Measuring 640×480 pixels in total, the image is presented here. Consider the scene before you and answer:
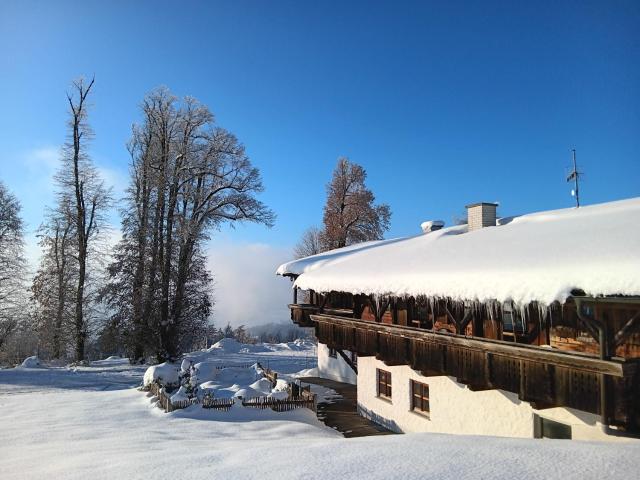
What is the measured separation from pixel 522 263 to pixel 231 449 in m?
5.75

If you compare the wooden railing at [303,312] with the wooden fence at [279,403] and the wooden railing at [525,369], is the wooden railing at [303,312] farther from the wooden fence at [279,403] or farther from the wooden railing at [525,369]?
the wooden railing at [525,369]

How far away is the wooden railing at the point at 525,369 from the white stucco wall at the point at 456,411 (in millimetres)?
1002

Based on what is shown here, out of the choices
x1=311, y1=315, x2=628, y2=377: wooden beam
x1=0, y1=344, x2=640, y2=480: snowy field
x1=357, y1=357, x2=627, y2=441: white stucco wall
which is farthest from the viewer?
x1=357, y1=357, x2=627, y2=441: white stucco wall

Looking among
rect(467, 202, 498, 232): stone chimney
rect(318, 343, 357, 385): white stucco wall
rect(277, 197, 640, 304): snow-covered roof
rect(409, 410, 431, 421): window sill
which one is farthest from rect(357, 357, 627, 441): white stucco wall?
rect(467, 202, 498, 232): stone chimney

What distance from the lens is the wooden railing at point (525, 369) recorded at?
6020 mm

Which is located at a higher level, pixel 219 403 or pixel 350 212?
pixel 350 212

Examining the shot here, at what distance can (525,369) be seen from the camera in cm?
753

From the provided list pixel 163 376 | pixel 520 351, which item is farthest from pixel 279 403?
pixel 520 351

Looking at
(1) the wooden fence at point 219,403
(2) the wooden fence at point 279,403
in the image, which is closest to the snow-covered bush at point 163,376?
(1) the wooden fence at point 219,403

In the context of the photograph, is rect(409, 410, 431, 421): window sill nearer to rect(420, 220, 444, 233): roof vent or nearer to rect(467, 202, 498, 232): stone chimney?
rect(467, 202, 498, 232): stone chimney

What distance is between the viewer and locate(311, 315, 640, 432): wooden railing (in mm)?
6020

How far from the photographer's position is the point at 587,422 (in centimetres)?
769

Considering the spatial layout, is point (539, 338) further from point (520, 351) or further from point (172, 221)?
point (172, 221)

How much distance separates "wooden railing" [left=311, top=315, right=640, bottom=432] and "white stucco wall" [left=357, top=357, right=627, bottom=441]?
39.4 inches
